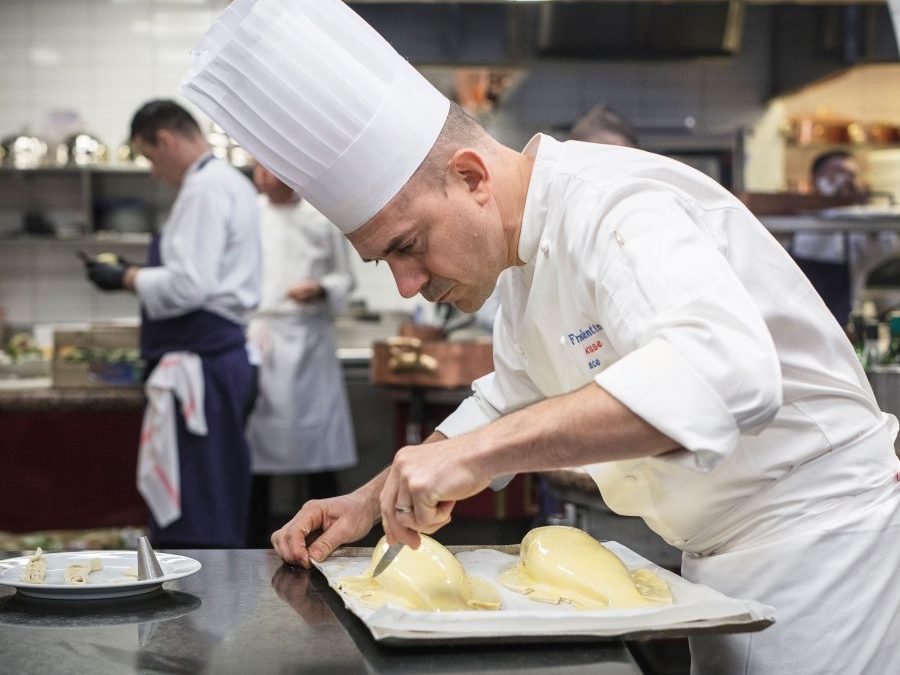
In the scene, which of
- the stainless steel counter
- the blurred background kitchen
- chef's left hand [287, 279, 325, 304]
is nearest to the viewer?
the stainless steel counter

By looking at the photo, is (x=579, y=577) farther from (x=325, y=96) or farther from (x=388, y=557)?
(x=325, y=96)

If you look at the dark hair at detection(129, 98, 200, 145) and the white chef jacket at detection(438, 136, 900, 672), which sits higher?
the dark hair at detection(129, 98, 200, 145)

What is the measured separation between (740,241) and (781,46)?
629cm

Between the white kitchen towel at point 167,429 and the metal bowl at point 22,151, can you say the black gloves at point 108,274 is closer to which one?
the white kitchen towel at point 167,429

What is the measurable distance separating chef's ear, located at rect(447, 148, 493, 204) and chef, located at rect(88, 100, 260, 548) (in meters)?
2.73

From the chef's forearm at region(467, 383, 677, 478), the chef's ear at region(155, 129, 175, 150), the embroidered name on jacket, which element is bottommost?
the chef's forearm at region(467, 383, 677, 478)

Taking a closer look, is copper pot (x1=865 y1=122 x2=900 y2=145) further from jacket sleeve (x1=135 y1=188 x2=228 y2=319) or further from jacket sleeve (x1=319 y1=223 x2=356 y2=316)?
jacket sleeve (x1=135 y1=188 x2=228 y2=319)

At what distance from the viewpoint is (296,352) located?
5.00 metres

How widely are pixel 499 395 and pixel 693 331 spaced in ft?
2.08

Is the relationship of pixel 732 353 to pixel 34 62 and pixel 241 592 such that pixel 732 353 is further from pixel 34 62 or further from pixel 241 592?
pixel 34 62

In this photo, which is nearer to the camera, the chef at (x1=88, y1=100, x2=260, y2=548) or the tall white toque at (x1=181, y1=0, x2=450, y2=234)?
the tall white toque at (x1=181, y1=0, x2=450, y2=234)

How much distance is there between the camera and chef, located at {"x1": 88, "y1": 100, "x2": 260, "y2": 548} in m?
4.05

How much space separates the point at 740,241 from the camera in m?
1.42

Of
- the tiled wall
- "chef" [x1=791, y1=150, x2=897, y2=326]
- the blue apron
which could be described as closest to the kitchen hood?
the tiled wall
